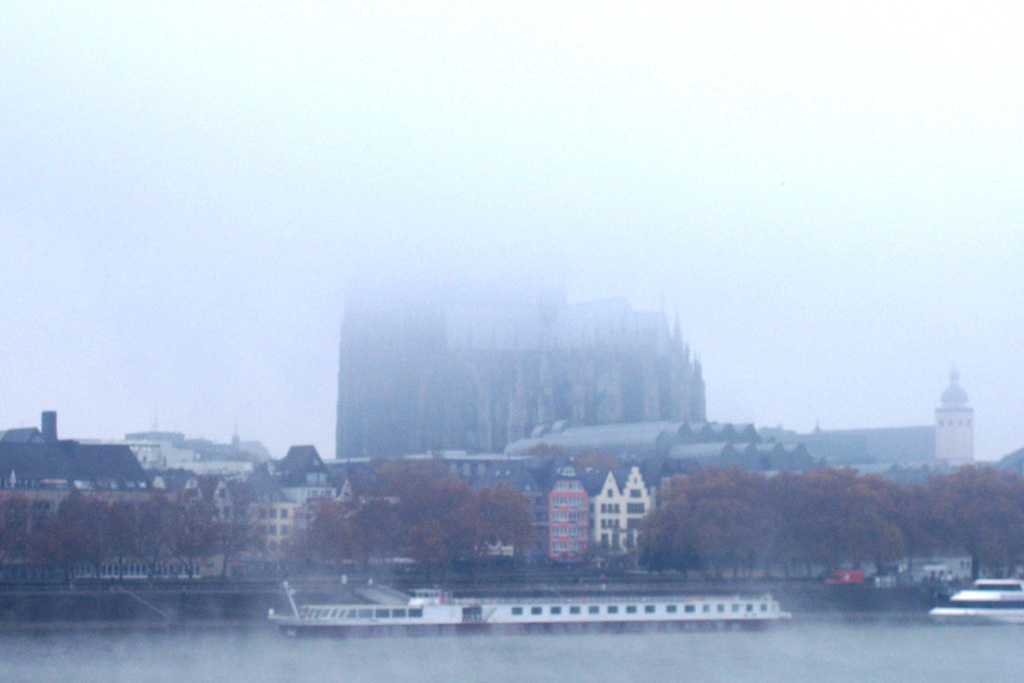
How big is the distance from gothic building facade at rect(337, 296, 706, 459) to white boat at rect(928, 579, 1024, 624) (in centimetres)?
6198

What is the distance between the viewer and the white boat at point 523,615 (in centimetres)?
5481

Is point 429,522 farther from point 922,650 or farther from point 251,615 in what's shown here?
point 922,650

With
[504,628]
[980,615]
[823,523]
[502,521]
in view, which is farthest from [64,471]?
[980,615]

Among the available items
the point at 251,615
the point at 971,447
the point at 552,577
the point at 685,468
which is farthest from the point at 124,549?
the point at 971,447

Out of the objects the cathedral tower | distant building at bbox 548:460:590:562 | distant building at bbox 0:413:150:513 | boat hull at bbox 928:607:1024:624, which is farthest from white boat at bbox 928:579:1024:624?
the cathedral tower

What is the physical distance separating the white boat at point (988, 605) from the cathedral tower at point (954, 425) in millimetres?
93252

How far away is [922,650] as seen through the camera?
51.0m

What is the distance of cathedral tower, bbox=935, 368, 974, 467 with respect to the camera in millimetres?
158625

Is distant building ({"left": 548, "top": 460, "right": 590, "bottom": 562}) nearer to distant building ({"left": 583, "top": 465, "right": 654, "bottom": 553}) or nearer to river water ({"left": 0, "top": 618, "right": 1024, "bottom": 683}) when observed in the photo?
distant building ({"left": 583, "top": 465, "right": 654, "bottom": 553})

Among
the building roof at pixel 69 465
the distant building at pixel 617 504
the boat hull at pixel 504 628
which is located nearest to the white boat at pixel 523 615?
the boat hull at pixel 504 628

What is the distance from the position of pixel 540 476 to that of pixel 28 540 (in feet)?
107

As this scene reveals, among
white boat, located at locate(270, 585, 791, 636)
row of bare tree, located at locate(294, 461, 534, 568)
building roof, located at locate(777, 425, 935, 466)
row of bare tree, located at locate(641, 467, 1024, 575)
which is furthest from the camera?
building roof, located at locate(777, 425, 935, 466)

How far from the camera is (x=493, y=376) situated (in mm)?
134375

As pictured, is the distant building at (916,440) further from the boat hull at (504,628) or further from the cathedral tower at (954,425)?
the boat hull at (504,628)
